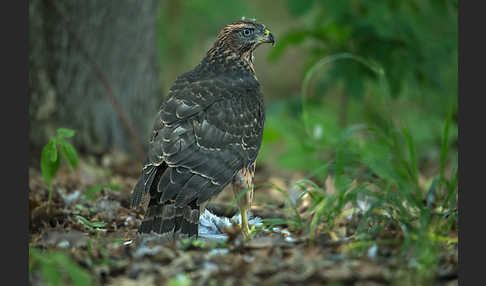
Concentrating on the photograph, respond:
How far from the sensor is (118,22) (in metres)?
6.43

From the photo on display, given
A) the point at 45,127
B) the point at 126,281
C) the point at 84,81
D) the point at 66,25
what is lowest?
the point at 126,281

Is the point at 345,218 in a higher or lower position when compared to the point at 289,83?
lower

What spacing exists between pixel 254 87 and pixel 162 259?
6.55 feet

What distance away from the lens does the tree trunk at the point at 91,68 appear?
599cm

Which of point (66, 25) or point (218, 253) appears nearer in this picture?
point (218, 253)

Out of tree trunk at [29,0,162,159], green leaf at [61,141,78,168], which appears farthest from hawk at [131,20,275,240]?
tree trunk at [29,0,162,159]

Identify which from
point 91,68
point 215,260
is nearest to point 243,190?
point 215,260

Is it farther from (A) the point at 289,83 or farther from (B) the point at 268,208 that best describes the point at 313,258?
(A) the point at 289,83

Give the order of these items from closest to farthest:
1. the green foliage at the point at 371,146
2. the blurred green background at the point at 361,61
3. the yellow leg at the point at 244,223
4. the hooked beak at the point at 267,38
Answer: the green foliage at the point at 371,146 < the yellow leg at the point at 244,223 < the hooked beak at the point at 267,38 < the blurred green background at the point at 361,61

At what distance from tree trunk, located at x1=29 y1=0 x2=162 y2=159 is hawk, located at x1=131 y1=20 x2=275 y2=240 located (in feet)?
4.87

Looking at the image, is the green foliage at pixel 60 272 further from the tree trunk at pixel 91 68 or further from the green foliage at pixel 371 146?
the tree trunk at pixel 91 68

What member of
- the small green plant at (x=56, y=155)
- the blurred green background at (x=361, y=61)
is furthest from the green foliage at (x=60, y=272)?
the blurred green background at (x=361, y=61)

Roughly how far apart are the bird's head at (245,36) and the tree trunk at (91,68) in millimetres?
1423

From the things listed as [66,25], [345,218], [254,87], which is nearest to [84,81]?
[66,25]
